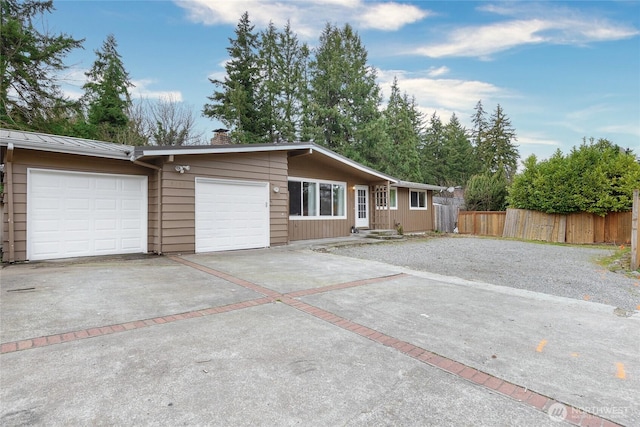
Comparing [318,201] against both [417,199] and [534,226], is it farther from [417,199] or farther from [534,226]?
[534,226]

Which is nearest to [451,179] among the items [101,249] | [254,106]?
[254,106]

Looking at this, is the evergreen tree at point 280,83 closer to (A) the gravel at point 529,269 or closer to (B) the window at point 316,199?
(B) the window at point 316,199

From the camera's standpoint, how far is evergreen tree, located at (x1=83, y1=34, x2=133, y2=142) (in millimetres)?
16703

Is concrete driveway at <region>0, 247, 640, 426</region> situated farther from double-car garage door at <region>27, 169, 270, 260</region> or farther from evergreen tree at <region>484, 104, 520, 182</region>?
evergreen tree at <region>484, 104, 520, 182</region>

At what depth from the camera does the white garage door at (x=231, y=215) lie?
27.8ft

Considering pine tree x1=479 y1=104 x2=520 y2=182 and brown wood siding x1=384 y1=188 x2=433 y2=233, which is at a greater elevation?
pine tree x1=479 y1=104 x2=520 y2=182

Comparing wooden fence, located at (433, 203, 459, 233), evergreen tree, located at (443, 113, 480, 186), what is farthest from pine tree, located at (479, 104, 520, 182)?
wooden fence, located at (433, 203, 459, 233)

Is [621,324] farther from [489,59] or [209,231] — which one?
[489,59]

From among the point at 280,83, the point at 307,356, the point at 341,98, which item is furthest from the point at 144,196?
the point at 341,98

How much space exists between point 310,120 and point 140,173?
14.6 m

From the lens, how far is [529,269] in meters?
7.07

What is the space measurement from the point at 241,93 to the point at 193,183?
1398cm

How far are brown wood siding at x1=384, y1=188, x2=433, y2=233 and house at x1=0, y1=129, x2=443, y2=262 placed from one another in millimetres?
5247

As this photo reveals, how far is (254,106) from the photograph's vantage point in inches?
856
